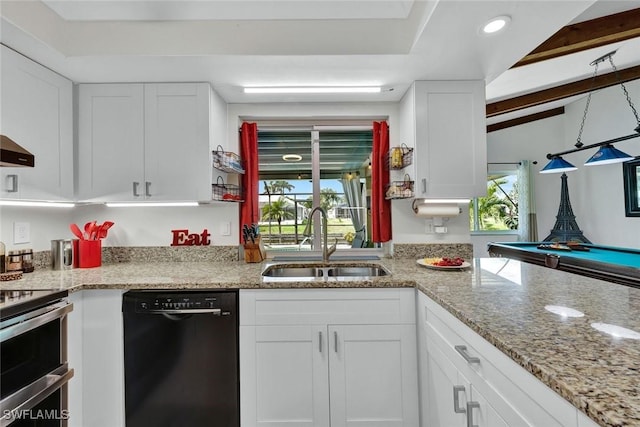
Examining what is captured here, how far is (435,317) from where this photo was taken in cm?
143

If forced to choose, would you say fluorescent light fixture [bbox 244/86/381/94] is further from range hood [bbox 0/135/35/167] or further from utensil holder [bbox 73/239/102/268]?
utensil holder [bbox 73/239/102/268]

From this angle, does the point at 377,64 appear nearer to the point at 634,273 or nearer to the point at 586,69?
the point at 634,273

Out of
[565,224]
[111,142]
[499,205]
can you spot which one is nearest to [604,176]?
[565,224]

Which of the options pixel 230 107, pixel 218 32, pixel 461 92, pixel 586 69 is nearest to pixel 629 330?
pixel 461 92

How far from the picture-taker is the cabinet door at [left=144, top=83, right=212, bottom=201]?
209cm

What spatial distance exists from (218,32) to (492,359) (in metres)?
2.07

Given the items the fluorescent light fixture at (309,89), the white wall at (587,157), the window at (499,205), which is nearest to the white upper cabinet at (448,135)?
the fluorescent light fixture at (309,89)

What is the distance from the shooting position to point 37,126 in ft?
5.93

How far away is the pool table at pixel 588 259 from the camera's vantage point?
7.84 ft

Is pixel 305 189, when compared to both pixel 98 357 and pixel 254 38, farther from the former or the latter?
pixel 98 357

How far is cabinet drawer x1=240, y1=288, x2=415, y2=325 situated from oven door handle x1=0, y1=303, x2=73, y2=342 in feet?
2.72

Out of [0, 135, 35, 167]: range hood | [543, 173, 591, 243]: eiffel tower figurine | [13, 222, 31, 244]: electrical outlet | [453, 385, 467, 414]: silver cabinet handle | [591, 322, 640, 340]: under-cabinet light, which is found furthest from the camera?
[543, 173, 591, 243]: eiffel tower figurine

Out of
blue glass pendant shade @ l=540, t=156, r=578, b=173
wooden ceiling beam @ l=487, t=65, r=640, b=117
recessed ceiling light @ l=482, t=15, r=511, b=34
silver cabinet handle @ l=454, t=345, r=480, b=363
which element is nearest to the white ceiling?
recessed ceiling light @ l=482, t=15, r=511, b=34

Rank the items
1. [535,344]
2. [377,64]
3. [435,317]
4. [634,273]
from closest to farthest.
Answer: [535,344]
[435,317]
[377,64]
[634,273]
